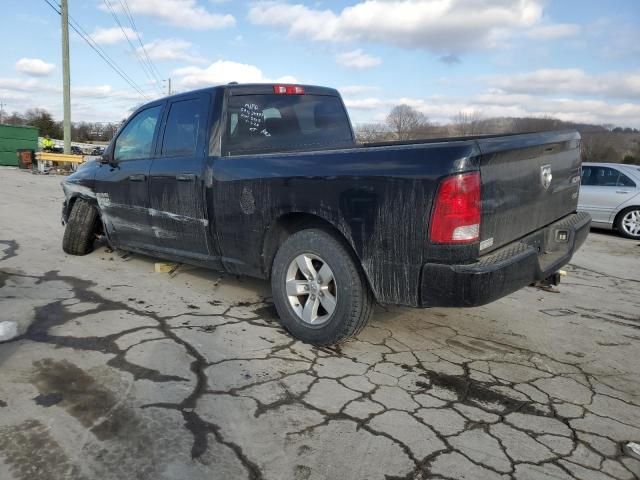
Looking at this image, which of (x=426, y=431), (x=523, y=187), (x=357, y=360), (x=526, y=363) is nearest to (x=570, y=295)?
(x=526, y=363)

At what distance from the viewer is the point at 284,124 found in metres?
4.59

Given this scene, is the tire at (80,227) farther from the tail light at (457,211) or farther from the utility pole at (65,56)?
the utility pole at (65,56)

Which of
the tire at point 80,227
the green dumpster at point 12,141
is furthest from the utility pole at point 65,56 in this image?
the tire at point 80,227

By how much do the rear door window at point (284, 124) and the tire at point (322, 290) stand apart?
3.75 ft

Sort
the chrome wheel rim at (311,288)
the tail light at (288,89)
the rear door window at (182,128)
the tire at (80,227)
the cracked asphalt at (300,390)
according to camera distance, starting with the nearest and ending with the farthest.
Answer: the cracked asphalt at (300,390) → the chrome wheel rim at (311,288) → the rear door window at (182,128) → the tail light at (288,89) → the tire at (80,227)

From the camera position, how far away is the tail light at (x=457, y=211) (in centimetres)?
273

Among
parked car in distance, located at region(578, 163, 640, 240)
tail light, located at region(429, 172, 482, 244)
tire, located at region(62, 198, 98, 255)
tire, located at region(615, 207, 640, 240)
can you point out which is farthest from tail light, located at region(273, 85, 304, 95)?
tire, located at region(615, 207, 640, 240)

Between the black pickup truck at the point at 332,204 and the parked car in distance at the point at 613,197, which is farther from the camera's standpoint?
the parked car in distance at the point at 613,197

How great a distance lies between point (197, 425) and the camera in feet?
8.41

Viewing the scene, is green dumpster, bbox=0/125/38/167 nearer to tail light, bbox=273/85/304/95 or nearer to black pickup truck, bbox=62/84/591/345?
black pickup truck, bbox=62/84/591/345

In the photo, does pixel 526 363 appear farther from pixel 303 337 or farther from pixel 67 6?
pixel 67 6

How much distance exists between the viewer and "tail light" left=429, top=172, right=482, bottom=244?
2.73 m

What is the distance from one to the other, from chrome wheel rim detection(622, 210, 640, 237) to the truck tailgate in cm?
671

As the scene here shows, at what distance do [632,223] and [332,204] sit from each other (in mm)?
8681
